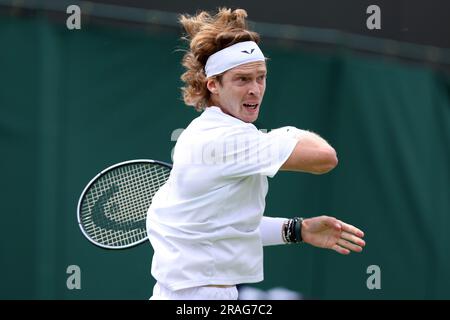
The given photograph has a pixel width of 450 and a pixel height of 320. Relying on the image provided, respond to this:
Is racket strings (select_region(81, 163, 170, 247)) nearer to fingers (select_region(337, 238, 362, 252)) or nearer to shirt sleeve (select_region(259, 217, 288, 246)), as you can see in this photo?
shirt sleeve (select_region(259, 217, 288, 246))

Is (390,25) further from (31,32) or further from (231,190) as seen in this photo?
(231,190)

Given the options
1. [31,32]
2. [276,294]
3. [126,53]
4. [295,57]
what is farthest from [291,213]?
[31,32]

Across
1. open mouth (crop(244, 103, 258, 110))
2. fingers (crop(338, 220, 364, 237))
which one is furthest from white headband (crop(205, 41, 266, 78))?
fingers (crop(338, 220, 364, 237))

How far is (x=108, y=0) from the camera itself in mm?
6598

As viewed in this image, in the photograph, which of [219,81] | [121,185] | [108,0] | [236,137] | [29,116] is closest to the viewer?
[236,137]

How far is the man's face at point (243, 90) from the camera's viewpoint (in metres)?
3.75

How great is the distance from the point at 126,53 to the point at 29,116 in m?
0.78

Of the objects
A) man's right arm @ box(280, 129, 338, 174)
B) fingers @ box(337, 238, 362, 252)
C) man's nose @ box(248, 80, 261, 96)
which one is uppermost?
man's nose @ box(248, 80, 261, 96)

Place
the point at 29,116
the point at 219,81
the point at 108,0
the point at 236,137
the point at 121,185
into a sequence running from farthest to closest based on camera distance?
the point at 108,0 → the point at 29,116 → the point at 121,185 → the point at 219,81 → the point at 236,137

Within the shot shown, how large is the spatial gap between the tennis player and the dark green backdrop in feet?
7.94

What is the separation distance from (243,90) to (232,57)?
15cm

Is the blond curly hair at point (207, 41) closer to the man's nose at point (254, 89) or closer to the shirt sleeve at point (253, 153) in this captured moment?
the man's nose at point (254, 89)

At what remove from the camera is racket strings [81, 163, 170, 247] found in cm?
426

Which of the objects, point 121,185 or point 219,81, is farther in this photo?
point 121,185
